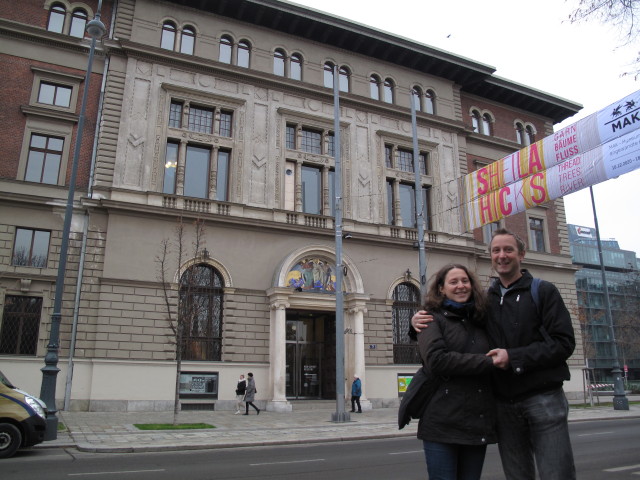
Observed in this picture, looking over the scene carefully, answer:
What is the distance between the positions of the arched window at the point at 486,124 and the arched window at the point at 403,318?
13783 mm

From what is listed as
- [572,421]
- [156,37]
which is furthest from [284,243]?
[572,421]

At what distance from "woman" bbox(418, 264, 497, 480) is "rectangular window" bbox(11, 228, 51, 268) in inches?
893

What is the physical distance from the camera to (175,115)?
2655cm

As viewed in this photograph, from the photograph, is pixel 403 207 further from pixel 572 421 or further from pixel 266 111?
pixel 572 421

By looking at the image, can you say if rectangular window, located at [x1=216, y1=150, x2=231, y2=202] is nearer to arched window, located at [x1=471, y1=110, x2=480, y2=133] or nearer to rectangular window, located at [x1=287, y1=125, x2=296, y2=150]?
rectangular window, located at [x1=287, y1=125, x2=296, y2=150]

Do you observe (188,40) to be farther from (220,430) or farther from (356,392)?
(220,430)

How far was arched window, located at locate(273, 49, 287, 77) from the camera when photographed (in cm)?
2931

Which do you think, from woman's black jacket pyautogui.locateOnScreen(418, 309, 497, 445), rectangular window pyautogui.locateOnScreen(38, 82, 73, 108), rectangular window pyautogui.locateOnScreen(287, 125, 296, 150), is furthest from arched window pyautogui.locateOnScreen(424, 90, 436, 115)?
woman's black jacket pyautogui.locateOnScreen(418, 309, 497, 445)

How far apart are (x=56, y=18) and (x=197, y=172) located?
10.1 m

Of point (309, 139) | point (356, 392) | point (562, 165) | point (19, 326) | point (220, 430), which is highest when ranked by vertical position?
point (309, 139)

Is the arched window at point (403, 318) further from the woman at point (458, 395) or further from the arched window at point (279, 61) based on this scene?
the woman at point (458, 395)

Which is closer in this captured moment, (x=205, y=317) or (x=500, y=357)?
(x=500, y=357)

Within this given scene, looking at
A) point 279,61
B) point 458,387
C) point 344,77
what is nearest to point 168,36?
point 279,61

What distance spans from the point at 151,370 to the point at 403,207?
54.7 feet
